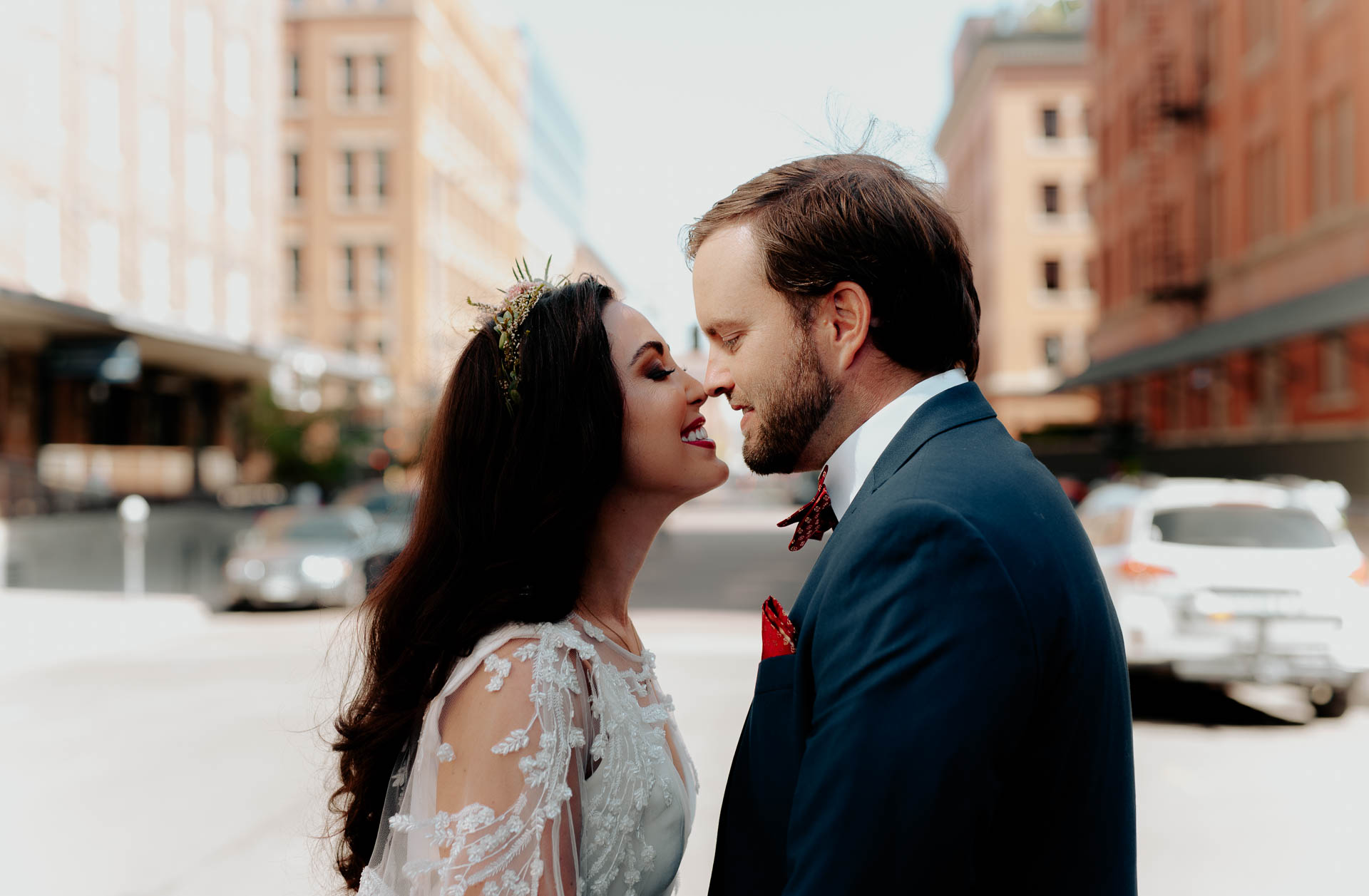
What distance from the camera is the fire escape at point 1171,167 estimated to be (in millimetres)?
30344

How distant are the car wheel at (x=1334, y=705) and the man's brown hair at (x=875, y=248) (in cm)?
904

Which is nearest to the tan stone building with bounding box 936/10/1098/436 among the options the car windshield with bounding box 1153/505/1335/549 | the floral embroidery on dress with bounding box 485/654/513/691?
the car windshield with bounding box 1153/505/1335/549

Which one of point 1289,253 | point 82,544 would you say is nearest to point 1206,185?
point 1289,253

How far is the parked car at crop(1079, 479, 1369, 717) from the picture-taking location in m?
8.95

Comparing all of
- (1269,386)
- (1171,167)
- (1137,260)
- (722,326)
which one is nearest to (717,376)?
(722,326)

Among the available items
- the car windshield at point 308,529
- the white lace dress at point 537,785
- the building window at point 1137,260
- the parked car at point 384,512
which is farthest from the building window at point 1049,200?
the white lace dress at point 537,785

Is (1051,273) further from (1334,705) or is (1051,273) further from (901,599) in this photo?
(901,599)

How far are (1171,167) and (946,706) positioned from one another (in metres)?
34.8

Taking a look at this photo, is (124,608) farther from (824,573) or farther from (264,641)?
(824,573)

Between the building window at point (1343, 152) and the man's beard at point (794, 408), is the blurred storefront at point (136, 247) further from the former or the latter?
the man's beard at point (794, 408)

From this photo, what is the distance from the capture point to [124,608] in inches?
642

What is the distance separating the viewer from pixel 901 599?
1393 millimetres

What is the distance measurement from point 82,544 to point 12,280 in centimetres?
666

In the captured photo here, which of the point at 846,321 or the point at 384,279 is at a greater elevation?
the point at 384,279
